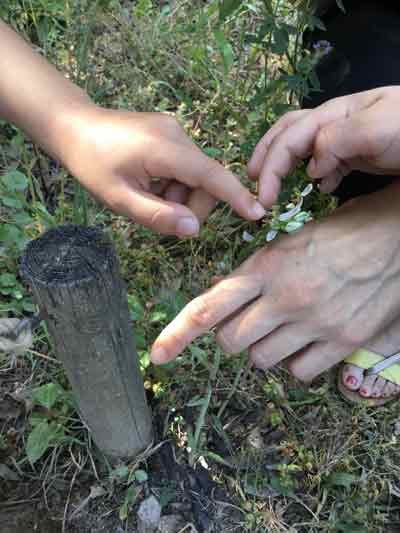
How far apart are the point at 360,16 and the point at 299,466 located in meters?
1.57

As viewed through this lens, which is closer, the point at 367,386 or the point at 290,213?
the point at 290,213

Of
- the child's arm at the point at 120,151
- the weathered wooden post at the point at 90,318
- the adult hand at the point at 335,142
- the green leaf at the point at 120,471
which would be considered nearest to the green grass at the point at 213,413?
the green leaf at the point at 120,471

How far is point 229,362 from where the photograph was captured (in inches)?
Result: 65.7

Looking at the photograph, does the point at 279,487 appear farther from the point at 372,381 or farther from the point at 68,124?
the point at 68,124

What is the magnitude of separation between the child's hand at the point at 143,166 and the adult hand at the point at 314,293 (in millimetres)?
237

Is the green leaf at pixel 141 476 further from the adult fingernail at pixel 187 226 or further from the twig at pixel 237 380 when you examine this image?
the adult fingernail at pixel 187 226

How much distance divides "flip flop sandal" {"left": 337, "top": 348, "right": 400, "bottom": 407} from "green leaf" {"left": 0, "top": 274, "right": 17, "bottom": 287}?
116 centimetres

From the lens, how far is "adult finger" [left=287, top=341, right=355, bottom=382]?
4.43ft

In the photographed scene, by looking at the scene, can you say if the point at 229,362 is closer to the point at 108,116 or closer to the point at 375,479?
the point at 375,479

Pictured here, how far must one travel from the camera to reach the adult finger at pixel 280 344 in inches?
50.8

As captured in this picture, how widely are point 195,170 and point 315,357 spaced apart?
2.13ft

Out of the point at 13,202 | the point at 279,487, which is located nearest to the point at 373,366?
the point at 279,487

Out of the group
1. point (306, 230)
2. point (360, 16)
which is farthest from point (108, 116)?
point (360, 16)

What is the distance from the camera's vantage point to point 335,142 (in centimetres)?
111
